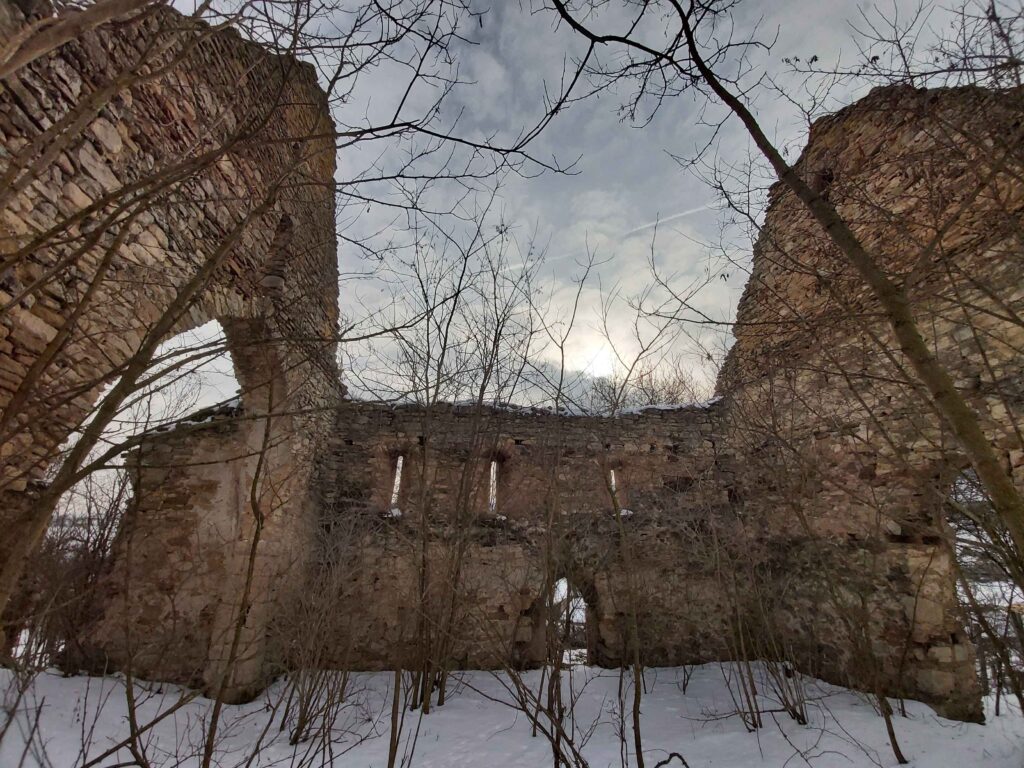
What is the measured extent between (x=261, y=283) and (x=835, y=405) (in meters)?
6.27

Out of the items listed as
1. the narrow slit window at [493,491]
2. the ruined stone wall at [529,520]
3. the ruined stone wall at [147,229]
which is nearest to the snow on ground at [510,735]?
the ruined stone wall at [147,229]

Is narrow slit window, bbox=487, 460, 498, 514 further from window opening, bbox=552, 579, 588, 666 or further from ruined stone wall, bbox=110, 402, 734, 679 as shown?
window opening, bbox=552, 579, 588, 666

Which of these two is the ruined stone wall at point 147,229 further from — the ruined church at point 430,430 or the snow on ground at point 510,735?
the snow on ground at point 510,735

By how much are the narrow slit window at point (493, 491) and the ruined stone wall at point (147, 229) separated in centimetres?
304

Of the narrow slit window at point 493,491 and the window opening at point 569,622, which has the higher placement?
the narrow slit window at point 493,491

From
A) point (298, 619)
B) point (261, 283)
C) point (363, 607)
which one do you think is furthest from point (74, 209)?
point (363, 607)

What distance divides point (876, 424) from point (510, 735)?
4.16 metres

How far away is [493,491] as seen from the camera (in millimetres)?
7742

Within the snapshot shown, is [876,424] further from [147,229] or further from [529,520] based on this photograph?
[529,520]

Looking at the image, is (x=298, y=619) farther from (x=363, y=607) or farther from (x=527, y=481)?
(x=527, y=481)

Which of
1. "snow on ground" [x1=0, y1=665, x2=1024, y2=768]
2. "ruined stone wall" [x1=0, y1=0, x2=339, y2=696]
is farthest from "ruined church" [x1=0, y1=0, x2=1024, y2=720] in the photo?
"snow on ground" [x1=0, y1=665, x2=1024, y2=768]

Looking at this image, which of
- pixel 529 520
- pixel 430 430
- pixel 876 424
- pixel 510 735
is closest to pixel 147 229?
pixel 430 430

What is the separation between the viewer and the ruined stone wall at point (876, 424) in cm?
327

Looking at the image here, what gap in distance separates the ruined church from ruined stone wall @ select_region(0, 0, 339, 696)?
24mm
